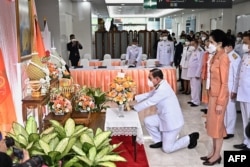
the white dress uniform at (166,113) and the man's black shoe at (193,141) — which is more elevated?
the white dress uniform at (166,113)

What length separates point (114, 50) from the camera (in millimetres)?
11805

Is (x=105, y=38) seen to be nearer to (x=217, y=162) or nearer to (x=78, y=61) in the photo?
(x=78, y=61)

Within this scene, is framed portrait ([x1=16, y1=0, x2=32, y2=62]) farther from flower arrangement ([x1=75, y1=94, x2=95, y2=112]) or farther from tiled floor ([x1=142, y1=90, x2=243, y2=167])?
tiled floor ([x1=142, y1=90, x2=243, y2=167])

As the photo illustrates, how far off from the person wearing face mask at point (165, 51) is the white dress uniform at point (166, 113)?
4.68 metres

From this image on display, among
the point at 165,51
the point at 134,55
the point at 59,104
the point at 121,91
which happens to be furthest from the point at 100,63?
the point at 59,104

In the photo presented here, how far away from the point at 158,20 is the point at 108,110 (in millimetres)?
23594

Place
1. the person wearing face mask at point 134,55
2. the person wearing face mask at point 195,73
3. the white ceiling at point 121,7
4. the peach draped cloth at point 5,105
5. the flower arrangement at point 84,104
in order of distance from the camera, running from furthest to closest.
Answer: the white ceiling at point 121,7 < the person wearing face mask at point 134,55 < the person wearing face mask at point 195,73 < the flower arrangement at point 84,104 < the peach draped cloth at point 5,105

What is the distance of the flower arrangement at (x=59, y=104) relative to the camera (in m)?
3.61

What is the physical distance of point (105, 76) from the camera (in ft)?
24.1

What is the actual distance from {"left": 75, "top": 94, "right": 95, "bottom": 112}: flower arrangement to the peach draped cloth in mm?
829

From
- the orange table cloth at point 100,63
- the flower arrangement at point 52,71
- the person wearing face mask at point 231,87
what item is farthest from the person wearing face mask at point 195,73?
the flower arrangement at point 52,71

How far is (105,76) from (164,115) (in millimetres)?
3434

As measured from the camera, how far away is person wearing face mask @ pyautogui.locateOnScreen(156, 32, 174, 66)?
8.70 m

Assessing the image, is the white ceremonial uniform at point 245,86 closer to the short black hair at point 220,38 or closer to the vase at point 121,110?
the short black hair at point 220,38
